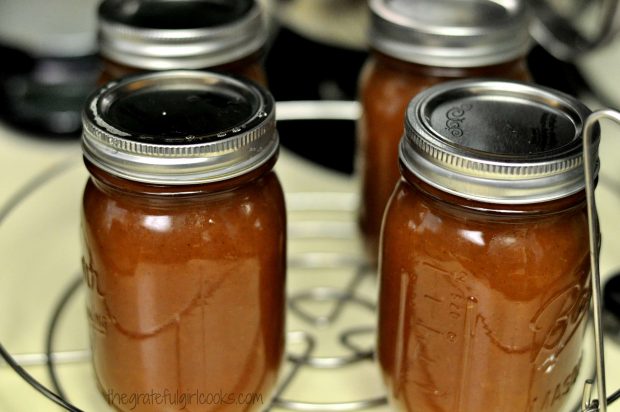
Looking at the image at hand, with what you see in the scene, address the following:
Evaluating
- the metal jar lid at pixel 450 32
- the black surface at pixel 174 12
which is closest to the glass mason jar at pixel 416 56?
the metal jar lid at pixel 450 32

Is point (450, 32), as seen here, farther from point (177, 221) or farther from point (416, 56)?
point (177, 221)

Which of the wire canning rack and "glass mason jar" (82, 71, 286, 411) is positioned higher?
"glass mason jar" (82, 71, 286, 411)

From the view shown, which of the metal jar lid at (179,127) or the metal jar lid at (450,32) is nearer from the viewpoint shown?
the metal jar lid at (179,127)

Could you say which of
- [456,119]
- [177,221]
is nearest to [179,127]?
[177,221]

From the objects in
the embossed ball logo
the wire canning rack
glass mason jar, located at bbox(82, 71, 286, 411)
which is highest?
the embossed ball logo

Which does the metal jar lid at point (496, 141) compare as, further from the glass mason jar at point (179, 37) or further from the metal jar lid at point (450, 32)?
the glass mason jar at point (179, 37)

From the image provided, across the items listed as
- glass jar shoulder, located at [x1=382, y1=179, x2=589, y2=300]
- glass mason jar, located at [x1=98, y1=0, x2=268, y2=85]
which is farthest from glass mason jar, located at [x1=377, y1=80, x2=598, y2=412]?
glass mason jar, located at [x1=98, y1=0, x2=268, y2=85]

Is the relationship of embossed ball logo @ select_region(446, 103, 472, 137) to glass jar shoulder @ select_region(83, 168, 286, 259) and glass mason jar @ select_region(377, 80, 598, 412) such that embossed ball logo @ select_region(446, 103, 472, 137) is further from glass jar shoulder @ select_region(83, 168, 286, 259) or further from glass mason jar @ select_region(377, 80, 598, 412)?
glass jar shoulder @ select_region(83, 168, 286, 259)
